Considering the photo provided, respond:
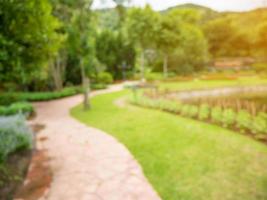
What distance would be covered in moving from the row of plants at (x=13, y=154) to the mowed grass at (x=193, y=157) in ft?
6.43

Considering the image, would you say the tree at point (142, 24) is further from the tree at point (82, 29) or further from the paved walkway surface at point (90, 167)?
the paved walkway surface at point (90, 167)

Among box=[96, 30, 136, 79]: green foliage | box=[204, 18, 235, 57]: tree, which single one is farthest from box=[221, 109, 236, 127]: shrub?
box=[204, 18, 235, 57]: tree

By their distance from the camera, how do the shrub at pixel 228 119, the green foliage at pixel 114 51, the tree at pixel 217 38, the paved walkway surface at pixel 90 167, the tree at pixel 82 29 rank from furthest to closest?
1. the tree at pixel 217 38
2. the green foliage at pixel 114 51
3. the tree at pixel 82 29
4. the shrub at pixel 228 119
5. the paved walkway surface at pixel 90 167

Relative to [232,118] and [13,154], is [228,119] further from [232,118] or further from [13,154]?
[13,154]

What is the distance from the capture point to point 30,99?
1328 cm

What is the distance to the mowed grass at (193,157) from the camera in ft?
12.2

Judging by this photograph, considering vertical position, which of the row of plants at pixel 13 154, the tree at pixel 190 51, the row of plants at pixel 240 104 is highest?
the tree at pixel 190 51

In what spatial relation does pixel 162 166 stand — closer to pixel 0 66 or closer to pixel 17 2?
pixel 0 66

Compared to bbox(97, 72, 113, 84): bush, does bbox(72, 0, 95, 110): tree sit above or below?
above

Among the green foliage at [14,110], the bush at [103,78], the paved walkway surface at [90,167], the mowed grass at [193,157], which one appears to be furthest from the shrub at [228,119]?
the bush at [103,78]

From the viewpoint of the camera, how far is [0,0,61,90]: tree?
11.7ft

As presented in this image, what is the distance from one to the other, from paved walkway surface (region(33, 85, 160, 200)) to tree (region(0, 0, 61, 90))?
5.65ft

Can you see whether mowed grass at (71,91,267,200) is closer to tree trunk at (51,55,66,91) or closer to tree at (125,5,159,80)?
tree trunk at (51,55,66,91)

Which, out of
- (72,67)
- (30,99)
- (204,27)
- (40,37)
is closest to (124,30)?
(72,67)
